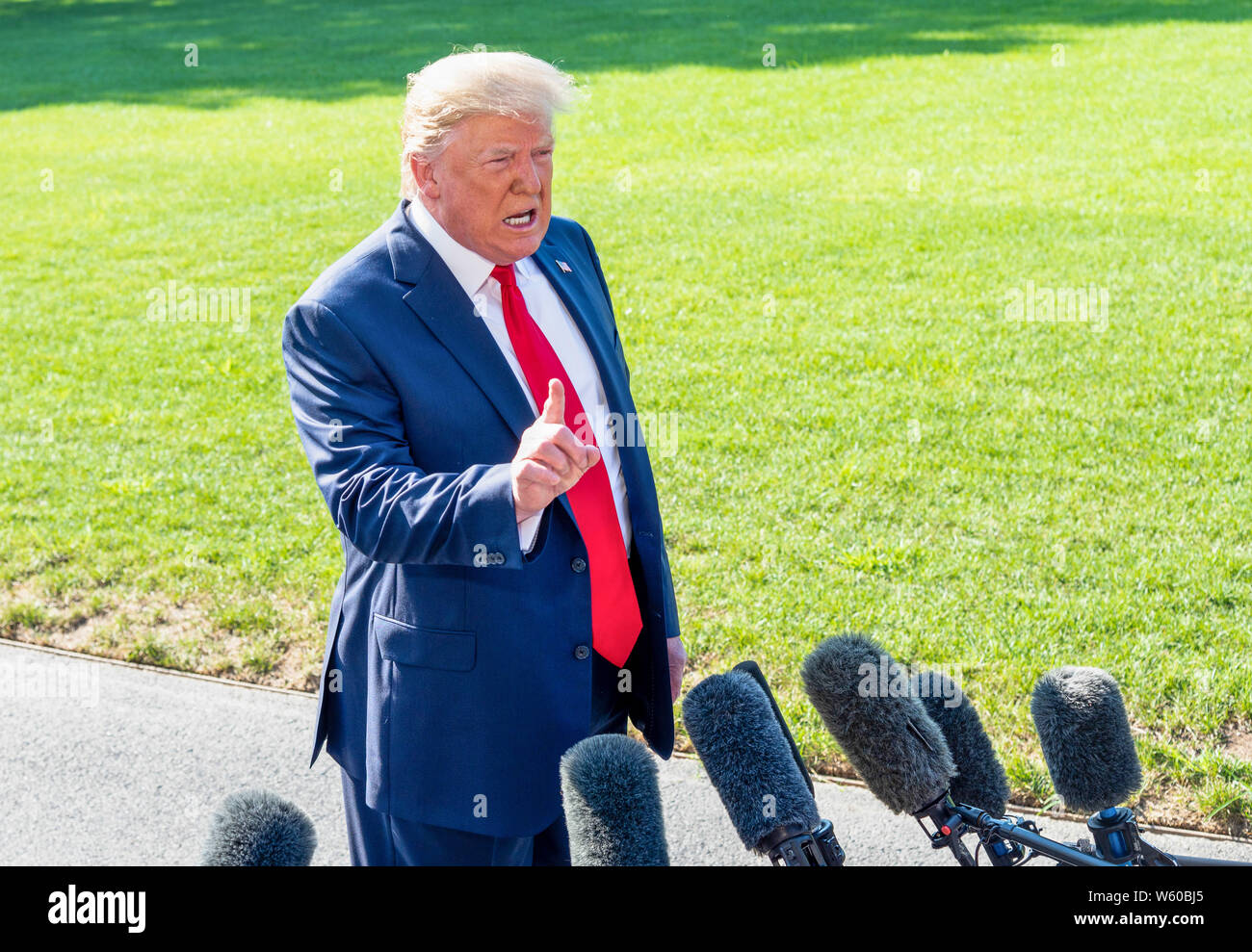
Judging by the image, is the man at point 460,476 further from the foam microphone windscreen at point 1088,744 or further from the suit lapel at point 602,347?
the foam microphone windscreen at point 1088,744

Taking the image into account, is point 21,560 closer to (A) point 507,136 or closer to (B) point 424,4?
(A) point 507,136

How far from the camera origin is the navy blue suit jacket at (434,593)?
8.52 feet

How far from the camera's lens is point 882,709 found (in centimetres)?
241

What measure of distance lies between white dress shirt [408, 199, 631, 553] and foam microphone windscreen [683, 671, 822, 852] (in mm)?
664

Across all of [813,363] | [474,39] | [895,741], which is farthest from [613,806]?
[474,39]

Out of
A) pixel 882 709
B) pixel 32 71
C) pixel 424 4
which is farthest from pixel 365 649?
pixel 424 4

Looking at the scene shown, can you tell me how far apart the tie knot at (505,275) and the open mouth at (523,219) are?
117 millimetres

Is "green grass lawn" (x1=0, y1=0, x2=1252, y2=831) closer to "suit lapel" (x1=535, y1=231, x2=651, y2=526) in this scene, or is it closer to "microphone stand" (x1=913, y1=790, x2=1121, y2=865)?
"suit lapel" (x1=535, y1=231, x2=651, y2=526)

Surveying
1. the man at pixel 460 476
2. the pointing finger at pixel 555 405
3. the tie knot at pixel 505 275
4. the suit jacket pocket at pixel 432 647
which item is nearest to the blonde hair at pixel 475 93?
the man at pixel 460 476

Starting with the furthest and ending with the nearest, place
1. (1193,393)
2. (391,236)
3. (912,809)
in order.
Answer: (1193,393)
(391,236)
(912,809)

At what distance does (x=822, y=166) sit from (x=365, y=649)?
12986 mm

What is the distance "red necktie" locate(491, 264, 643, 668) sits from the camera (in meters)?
2.79

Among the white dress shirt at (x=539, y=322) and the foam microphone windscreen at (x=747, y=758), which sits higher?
the white dress shirt at (x=539, y=322)

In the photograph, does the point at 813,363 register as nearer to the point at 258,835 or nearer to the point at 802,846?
the point at 802,846
